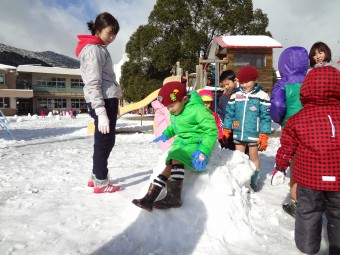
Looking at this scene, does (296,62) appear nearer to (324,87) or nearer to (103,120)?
(324,87)

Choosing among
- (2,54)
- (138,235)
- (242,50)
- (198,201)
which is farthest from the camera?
(2,54)

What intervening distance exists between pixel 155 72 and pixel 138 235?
2484 cm

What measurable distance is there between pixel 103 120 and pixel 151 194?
988 millimetres

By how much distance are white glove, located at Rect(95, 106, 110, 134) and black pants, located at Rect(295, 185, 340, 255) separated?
76.8 inches

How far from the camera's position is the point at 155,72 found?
2648 cm

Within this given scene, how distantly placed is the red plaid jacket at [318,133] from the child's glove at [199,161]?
2.40 feet

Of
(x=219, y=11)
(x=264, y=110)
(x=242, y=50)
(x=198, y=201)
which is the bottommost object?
(x=198, y=201)

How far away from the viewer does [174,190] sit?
8.51 feet

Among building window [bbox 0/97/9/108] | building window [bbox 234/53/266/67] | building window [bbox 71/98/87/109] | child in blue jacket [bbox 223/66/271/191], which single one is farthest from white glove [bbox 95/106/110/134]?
building window [bbox 71/98/87/109]

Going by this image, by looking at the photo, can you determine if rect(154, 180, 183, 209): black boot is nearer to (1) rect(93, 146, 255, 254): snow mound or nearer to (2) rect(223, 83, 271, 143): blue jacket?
(1) rect(93, 146, 255, 254): snow mound

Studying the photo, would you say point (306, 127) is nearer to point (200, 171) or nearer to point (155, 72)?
point (200, 171)

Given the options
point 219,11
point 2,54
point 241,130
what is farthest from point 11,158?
point 2,54

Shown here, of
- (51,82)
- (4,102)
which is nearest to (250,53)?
(4,102)

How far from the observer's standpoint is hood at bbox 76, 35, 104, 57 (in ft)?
10.6
